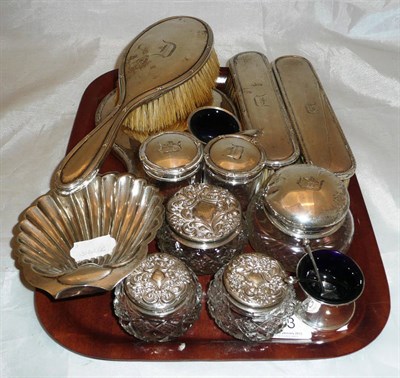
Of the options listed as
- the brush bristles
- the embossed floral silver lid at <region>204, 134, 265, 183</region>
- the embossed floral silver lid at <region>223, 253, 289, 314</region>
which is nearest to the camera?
the embossed floral silver lid at <region>223, 253, 289, 314</region>

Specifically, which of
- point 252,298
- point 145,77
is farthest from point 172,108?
point 252,298

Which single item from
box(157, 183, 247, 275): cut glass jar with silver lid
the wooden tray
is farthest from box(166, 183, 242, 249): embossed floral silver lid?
the wooden tray

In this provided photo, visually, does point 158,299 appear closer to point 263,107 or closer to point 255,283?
point 255,283

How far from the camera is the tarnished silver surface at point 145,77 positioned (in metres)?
0.69

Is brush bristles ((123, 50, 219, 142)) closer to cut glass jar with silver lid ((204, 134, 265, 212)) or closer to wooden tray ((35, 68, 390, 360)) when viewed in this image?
cut glass jar with silver lid ((204, 134, 265, 212))

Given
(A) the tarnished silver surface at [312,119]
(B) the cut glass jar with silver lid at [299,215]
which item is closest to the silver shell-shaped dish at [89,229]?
(B) the cut glass jar with silver lid at [299,215]

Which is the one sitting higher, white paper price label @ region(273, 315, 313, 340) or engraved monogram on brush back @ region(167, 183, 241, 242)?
engraved monogram on brush back @ region(167, 183, 241, 242)

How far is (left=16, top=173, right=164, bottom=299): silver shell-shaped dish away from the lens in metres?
0.60

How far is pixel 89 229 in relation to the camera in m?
0.70

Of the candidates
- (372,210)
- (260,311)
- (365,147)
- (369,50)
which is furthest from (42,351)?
(369,50)

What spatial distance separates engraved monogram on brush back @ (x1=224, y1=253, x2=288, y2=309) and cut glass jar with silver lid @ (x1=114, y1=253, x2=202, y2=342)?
50mm

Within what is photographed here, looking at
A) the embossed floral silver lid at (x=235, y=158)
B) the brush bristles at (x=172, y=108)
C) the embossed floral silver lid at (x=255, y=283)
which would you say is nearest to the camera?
the embossed floral silver lid at (x=255, y=283)

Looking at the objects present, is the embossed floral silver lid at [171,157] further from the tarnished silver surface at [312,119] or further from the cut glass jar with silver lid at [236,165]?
the tarnished silver surface at [312,119]

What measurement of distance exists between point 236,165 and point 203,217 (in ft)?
0.33
